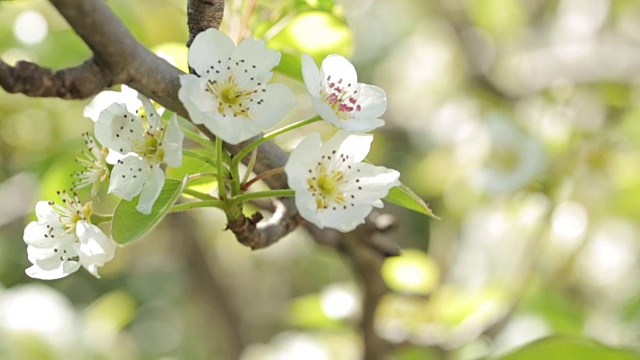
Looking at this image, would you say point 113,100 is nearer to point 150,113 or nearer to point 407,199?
point 150,113

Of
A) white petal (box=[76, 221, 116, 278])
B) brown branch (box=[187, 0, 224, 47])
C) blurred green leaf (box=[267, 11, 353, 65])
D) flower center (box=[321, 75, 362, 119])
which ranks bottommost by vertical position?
white petal (box=[76, 221, 116, 278])

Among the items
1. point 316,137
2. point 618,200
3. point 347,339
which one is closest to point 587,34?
point 618,200

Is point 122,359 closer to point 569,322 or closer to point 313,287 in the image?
point 569,322

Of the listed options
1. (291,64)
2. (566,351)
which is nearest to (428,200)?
(566,351)

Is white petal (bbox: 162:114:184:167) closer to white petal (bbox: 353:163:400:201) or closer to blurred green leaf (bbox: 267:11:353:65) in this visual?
white petal (bbox: 353:163:400:201)

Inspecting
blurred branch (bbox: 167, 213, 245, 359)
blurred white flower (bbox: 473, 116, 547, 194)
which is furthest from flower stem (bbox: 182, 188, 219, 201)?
blurred branch (bbox: 167, 213, 245, 359)
